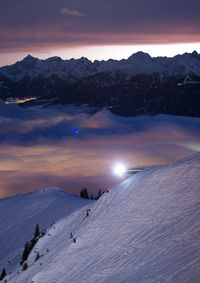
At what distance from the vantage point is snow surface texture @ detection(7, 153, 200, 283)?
14.0 m

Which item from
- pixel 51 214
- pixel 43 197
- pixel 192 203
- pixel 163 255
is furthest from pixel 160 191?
pixel 43 197

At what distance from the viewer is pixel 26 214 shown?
6950cm

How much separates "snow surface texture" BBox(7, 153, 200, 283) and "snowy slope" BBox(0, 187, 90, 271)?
1071 inches

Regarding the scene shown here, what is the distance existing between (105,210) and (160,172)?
16.7 feet

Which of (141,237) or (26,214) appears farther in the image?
(26,214)

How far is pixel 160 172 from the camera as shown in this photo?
78.3 ft

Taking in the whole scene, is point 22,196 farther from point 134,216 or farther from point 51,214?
point 134,216

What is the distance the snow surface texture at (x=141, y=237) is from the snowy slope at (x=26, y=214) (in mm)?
27209

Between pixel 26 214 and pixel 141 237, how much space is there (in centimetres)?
5611

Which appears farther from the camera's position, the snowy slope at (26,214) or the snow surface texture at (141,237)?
the snowy slope at (26,214)

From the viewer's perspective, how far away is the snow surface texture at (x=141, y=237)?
45.9 ft

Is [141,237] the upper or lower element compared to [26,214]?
upper

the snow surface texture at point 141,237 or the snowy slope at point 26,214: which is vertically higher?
the snow surface texture at point 141,237

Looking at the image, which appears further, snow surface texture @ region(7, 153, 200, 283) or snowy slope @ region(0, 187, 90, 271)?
snowy slope @ region(0, 187, 90, 271)
